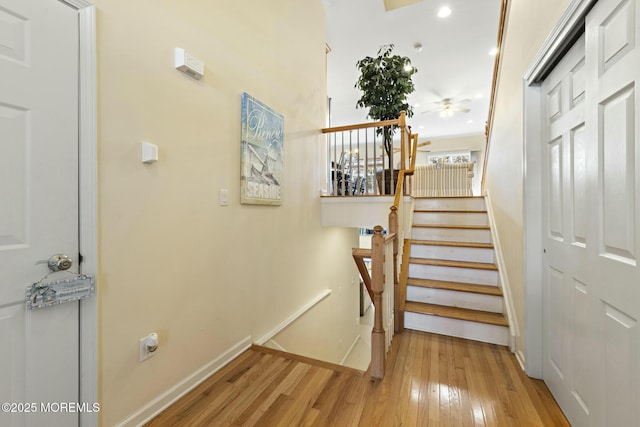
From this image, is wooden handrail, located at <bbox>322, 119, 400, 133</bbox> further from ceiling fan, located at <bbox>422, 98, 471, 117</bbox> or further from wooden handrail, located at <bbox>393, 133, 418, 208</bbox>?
ceiling fan, located at <bbox>422, 98, 471, 117</bbox>

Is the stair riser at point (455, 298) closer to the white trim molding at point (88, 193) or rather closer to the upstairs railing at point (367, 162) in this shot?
the upstairs railing at point (367, 162)

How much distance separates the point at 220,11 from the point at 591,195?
2.54 meters

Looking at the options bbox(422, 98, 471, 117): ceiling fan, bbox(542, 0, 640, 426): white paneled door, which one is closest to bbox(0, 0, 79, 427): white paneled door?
bbox(542, 0, 640, 426): white paneled door

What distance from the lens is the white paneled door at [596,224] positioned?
3.45 feet

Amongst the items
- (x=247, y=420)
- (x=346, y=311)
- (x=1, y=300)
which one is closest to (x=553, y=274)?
(x=247, y=420)

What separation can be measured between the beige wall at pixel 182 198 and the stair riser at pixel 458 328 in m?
1.31

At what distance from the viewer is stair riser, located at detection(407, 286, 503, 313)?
264 cm

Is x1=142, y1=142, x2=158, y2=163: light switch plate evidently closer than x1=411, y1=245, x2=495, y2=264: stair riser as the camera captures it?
Yes

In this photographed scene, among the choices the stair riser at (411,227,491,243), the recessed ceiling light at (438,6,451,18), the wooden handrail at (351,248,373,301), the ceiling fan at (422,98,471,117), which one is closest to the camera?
the wooden handrail at (351,248,373,301)

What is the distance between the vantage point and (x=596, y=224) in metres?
1.26

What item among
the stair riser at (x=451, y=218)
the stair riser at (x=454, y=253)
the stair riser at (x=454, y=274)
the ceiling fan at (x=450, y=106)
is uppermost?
the ceiling fan at (x=450, y=106)

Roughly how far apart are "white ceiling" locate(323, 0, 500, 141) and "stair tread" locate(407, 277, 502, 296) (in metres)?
3.73

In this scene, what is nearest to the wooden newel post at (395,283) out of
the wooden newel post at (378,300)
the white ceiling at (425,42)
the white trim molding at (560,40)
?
the wooden newel post at (378,300)

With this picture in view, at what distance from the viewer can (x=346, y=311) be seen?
16.2 feet
